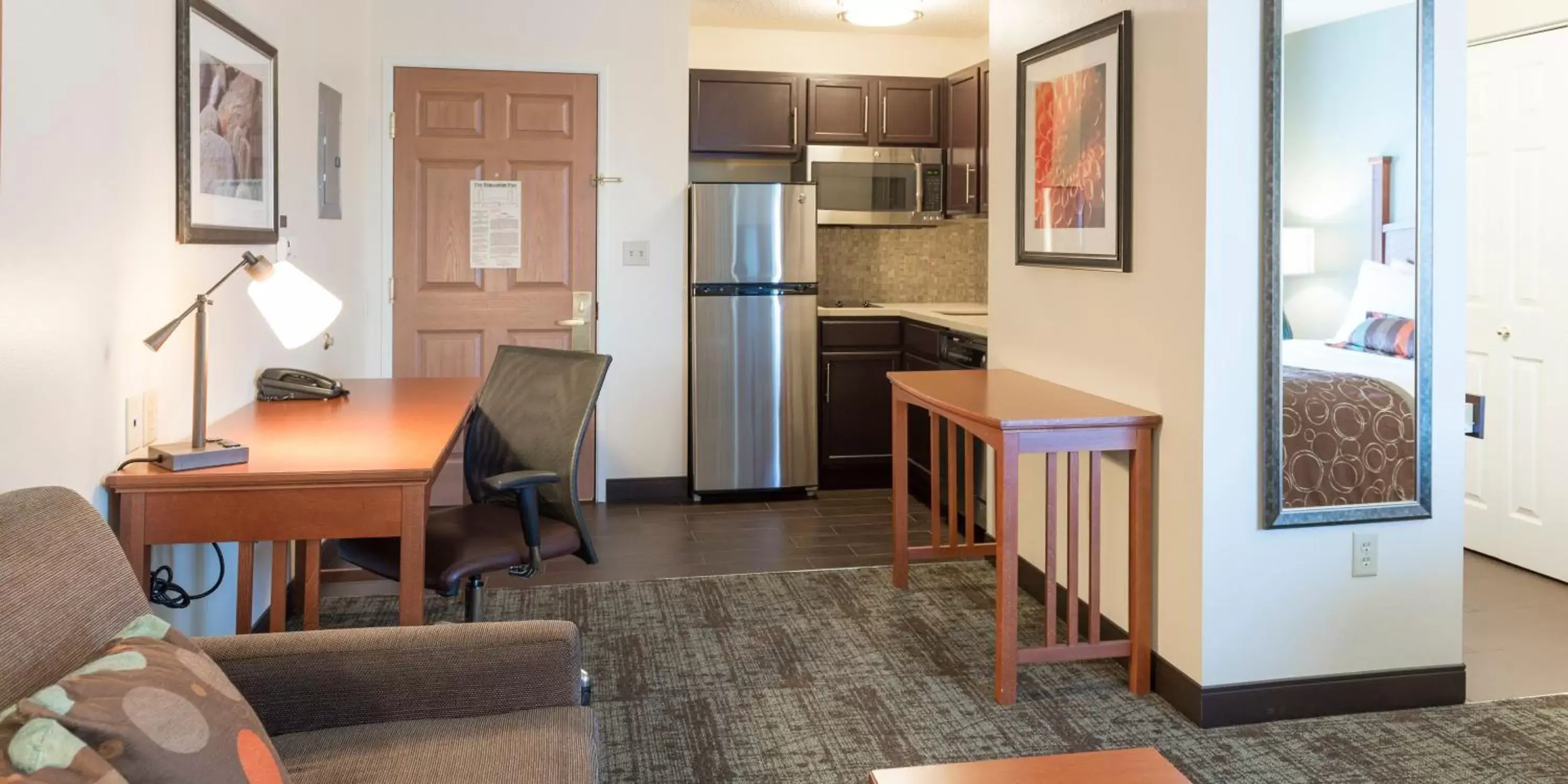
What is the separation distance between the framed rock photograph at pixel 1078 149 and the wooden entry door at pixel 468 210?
2.21 metres

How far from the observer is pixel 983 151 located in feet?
18.5

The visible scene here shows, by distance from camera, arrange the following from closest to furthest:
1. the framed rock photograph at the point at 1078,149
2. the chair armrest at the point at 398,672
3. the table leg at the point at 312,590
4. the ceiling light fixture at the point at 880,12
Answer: the chair armrest at the point at 398,672, the table leg at the point at 312,590, the framed rock photograph at the point at 1078,149, the ceiling light fixture at the point at 880,12

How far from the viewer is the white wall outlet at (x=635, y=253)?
5512 millimetres

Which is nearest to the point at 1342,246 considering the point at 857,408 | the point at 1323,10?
the point at 1323,10

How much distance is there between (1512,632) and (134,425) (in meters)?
3.73

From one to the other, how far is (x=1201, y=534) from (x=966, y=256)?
12.5 feet

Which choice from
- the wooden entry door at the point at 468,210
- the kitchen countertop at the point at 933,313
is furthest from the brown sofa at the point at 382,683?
the wooden entry door at the point at 468,210

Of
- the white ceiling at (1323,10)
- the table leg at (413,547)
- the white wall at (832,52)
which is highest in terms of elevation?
the white wall at (832,52)

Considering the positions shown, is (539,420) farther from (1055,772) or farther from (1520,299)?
(1520,299)

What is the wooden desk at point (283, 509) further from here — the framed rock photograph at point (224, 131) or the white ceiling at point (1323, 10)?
the white ceiling at point (1323, 10)

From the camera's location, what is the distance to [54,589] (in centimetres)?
146

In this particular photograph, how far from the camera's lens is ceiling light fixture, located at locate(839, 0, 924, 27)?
559 centimetres

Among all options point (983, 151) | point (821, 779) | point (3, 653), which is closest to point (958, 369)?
point (983, 151)

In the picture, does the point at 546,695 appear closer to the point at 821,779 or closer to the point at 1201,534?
the point at 821,779
